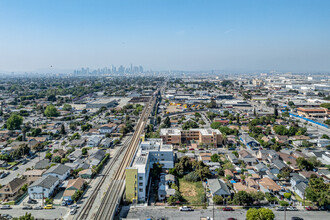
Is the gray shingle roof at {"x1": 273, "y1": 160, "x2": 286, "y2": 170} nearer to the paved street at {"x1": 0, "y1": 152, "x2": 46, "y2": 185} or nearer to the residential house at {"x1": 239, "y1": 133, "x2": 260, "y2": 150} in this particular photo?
the residential house at {"x1": 239, "y1": 133, "x2": 260, "y2": 150}

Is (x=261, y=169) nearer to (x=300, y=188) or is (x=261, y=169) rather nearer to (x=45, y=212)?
(x=300, y=188)

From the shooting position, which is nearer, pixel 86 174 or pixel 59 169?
pixel 59 169

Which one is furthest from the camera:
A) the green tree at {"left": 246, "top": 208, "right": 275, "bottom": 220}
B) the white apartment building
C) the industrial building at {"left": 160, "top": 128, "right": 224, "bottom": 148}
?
the industrial building at {"left": 160, "top": 128, "right": 224, "bottom": 148}

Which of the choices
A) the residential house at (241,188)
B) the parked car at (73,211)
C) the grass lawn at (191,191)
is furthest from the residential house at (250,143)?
the parked car at (73,211)

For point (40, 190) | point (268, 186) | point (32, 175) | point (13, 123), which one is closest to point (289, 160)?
point (268, 186)

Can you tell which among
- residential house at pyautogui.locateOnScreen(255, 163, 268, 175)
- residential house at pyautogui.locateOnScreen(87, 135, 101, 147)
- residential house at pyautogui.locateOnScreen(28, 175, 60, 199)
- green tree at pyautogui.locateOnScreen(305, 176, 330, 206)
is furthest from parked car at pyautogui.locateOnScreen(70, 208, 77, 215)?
green tree at pyautogui.locateOnScreen(305, 176, 330, 206)

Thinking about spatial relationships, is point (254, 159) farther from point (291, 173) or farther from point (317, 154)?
point (317, 154)

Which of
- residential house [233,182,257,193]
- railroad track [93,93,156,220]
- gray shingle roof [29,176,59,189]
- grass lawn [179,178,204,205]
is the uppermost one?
gray shingle roof [29,176,59,189]
